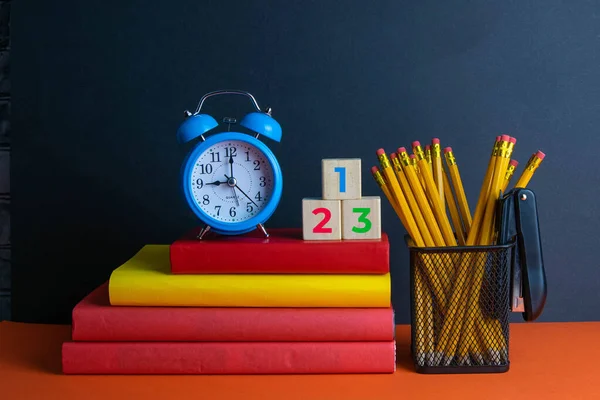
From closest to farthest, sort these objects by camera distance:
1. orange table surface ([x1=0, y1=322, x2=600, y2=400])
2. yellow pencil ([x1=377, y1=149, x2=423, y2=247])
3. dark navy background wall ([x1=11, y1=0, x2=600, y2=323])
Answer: orange table surface ([x1=0, y1=322, x2=600, y2=400]) < yellow pencil ([x1=377, y1=149, x2=423, y2=247]) < dark navy background wall ([x1=11, y1=0, x2=600, y2=323])

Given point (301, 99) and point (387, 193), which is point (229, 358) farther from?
point (301, 99)

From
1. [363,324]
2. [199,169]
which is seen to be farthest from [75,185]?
[363,324]

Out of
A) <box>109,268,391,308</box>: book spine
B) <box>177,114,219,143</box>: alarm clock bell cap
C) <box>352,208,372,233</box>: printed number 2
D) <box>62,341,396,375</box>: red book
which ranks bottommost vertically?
<box>62,341,396,375</box>: red book

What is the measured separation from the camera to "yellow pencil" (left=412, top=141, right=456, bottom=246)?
113 centimetres

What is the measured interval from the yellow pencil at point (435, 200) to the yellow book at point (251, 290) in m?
0.11

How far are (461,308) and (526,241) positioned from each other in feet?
0.45

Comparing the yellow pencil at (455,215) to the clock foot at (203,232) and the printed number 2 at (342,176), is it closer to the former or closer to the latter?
the printed number 2 at (342,176)

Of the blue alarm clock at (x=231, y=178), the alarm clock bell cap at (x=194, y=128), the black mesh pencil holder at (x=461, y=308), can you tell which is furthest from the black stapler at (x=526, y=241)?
the alarm clock bell cap at (x=194, y=128)

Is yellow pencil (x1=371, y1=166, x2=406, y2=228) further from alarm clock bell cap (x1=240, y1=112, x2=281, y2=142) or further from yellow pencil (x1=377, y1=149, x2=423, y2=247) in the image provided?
alarm clock bell cap (x1=240, y1=112, x2=281, y2=142)

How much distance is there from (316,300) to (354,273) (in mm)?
71

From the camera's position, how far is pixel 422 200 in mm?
1120

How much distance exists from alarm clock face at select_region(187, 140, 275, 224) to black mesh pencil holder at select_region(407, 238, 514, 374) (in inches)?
10.0

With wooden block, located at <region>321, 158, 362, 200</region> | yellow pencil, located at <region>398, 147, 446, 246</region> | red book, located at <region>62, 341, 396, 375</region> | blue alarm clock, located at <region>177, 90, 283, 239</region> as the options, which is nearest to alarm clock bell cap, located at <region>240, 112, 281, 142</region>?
blue alarm clock, located at <region>177, 90, 283, 239</region>

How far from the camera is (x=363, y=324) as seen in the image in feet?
3.51
